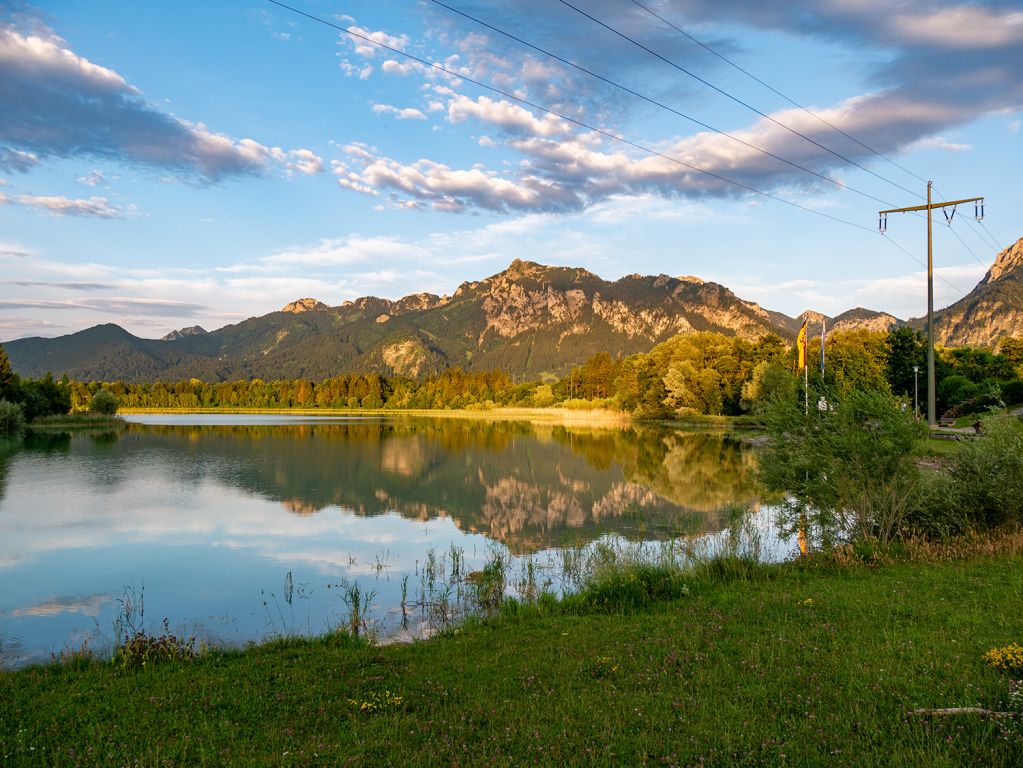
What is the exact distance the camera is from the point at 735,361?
10938cm

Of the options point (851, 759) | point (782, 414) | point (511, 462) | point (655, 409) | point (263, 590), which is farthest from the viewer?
point (655, 409)

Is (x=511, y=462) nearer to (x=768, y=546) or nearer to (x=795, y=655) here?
(x=768, y=546)

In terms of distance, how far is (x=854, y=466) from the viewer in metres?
20.4

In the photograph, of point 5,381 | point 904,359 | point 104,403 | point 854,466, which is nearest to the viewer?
point 854,466

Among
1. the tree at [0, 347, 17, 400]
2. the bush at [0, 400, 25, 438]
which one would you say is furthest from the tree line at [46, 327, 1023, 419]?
the bush at [0, 400, 25, 438]

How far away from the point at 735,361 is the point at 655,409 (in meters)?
17.3

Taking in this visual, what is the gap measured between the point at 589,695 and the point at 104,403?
142 meters

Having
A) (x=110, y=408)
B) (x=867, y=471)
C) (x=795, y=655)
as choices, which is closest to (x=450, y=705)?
(x=795, y=655)

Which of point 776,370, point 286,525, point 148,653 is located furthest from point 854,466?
point 776,370

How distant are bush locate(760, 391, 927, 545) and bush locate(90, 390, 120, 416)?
137 meters

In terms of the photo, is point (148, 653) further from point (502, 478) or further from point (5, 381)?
point (5, 381)

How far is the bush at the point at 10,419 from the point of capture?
82.6 metres

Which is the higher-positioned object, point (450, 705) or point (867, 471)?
point (867, 471)

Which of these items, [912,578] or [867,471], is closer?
[912,578]
